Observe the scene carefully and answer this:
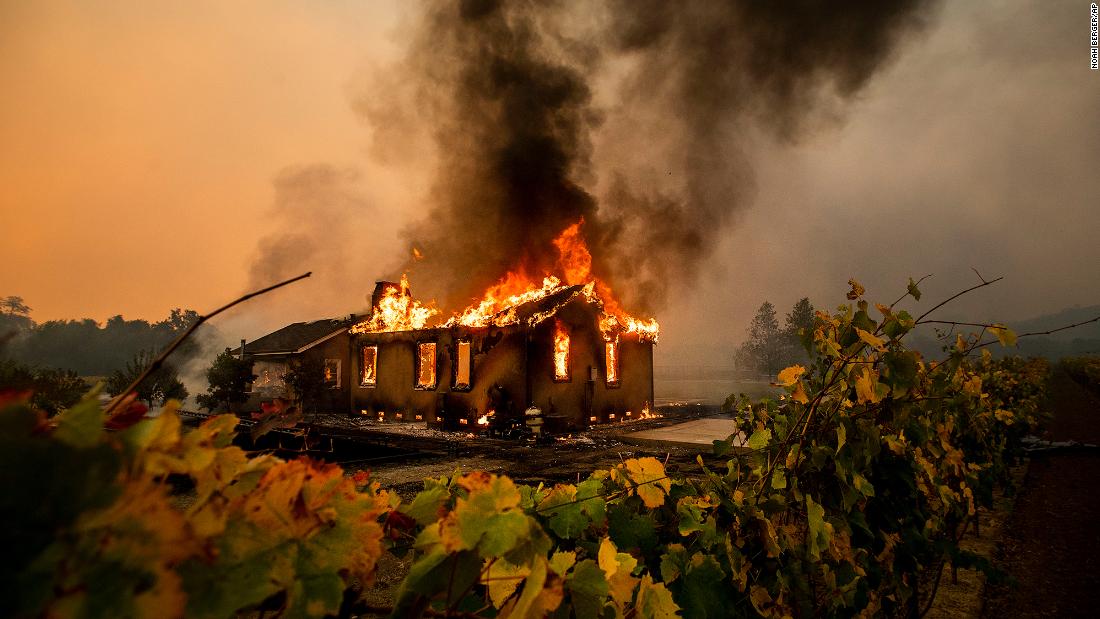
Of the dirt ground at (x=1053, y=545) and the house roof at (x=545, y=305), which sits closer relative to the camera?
the dirt ground at (x=1053, y=545)

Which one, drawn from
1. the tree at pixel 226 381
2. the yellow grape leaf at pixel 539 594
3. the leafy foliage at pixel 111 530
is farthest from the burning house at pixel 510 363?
the leafy foliage at pixel 111 530

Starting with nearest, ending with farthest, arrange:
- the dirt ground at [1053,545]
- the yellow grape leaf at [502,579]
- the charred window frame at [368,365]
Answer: the yellow grape leaf at [502,579], the dirt ground at [1053,545], the charred window frame at [368,365]

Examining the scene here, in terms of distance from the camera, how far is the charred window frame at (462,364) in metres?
20.6

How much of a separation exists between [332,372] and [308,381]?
248 centimetres

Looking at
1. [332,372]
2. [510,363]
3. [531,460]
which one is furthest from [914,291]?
[332,372]

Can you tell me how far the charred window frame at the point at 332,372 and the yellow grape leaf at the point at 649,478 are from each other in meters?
27.8

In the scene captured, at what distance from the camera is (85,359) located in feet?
239

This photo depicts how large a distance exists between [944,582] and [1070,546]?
2.43 meters

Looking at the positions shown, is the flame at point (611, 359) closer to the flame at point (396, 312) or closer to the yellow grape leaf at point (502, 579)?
the flame at point (396, 312)

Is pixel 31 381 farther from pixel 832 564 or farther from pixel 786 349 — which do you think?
pixel 786 349

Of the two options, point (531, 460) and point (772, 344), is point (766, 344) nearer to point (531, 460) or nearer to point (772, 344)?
point (772, 344)

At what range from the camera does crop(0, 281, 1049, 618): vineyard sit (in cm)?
47

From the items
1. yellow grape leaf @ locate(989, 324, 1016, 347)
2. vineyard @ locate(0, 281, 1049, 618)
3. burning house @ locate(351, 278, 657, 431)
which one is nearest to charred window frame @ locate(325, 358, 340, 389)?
burning house @ locate(351, 278, 657, 431)

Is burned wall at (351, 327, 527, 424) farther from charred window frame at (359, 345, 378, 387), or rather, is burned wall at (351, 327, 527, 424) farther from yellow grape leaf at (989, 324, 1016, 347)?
yellow grape leaf at (989, 324, 1016, 347)
